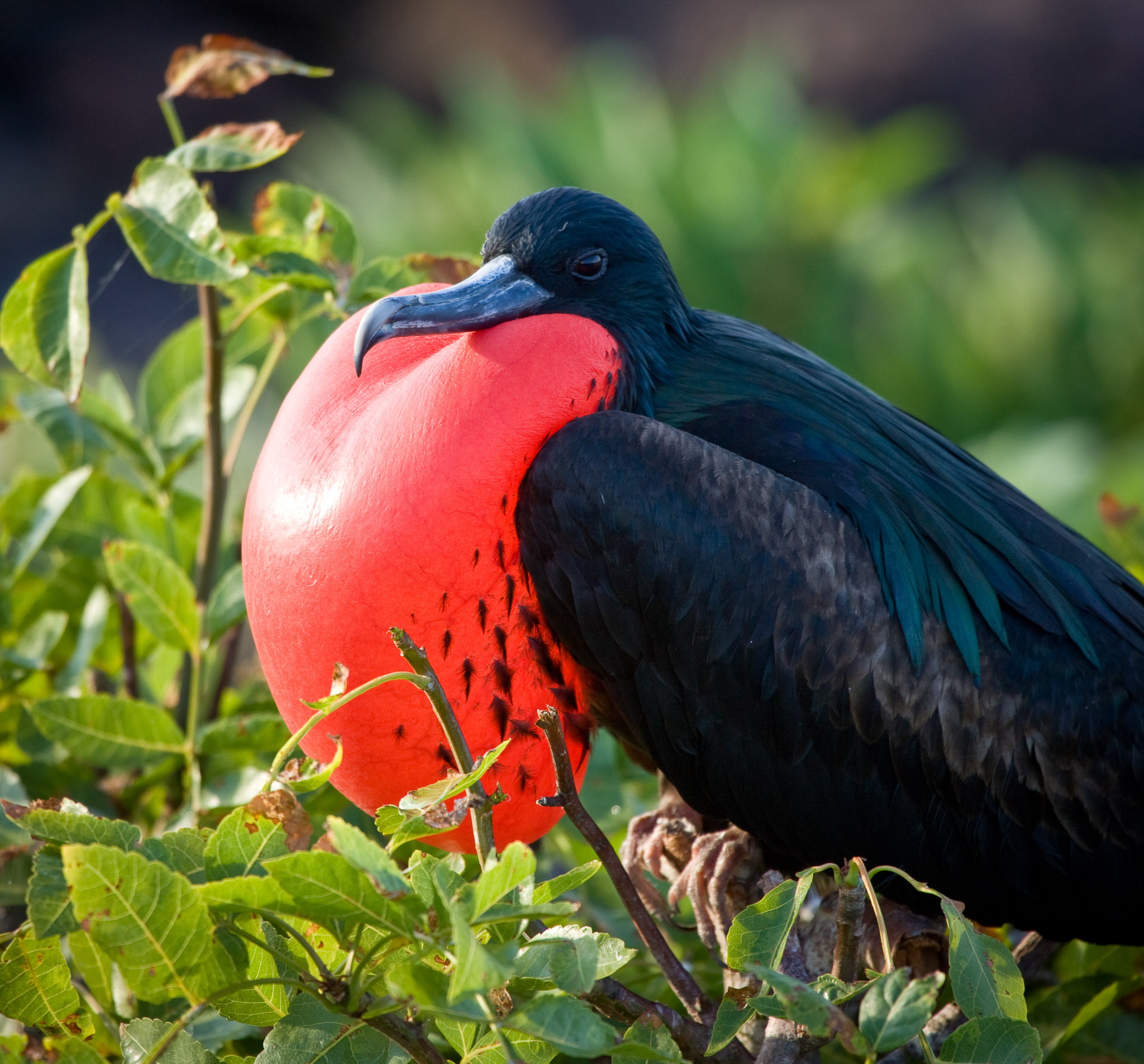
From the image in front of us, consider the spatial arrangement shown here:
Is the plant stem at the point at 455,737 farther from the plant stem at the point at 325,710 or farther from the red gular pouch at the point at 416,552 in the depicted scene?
the red gular pouch at the point at 416,552

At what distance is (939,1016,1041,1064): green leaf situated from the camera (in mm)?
738

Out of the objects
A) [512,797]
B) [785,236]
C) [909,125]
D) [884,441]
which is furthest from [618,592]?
[909,125]

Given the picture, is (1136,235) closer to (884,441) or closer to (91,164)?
(884,441)

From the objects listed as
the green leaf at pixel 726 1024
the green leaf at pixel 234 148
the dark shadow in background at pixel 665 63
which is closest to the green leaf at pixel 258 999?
the green leaf at pixel 726 1024

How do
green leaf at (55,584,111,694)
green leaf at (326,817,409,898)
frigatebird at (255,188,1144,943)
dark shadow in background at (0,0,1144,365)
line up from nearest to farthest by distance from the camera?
1. green leaf at (326,817,409,898)
2. frigatebird at (255,188,1144,943)
3. green leaf at (55,584,111,694)
4. dark shadow in background at (0,0,1144,365)

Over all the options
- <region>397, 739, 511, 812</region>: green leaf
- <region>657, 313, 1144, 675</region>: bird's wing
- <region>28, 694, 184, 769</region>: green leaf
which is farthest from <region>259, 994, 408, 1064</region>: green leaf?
<region>657, 313, 1144, 675</region>: bird's wing

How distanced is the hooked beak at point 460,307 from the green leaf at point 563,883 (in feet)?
1.30

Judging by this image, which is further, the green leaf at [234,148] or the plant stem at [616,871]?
the green leaf at [234,148]

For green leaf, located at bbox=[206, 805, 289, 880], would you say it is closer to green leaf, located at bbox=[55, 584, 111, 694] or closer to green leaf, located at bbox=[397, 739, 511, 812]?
green leaf, located at bbox=[397, 739, 511, 812]

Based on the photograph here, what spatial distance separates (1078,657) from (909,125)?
5.16 meters

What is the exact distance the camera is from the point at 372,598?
3.00 ft

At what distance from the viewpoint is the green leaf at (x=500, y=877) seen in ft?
2.24

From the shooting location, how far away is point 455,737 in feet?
2.69

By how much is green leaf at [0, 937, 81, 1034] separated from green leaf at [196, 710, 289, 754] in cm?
35
